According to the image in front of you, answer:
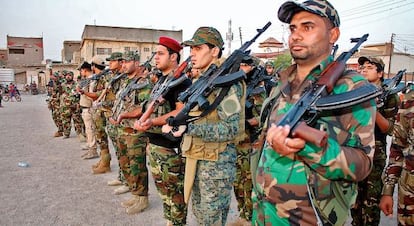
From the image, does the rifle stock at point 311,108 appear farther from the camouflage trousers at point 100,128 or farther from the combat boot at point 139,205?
the camouflage trousers at point 100,128

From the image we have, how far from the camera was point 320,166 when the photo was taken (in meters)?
1.38

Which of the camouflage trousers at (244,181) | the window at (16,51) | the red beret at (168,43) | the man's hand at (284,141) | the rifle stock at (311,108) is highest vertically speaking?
the window at (16,51)

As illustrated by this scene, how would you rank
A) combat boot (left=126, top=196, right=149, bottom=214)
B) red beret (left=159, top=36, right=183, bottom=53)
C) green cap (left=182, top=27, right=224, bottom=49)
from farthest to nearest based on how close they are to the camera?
→ combat boot (left=126, top=196, right=149, bottom=214)
red beret (left=159, top=36, right=183, bottom=53)
green cap (left=182, top=27, right=224, bottom=49)

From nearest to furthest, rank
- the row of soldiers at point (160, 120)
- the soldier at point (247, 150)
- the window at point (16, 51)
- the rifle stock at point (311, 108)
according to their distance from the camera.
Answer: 1. the rifle stock at point (311, 108)
2. the row of soldiers at point (160, 120)
3. the soldier at point (247, 150)
4. the window at point (16, 51)

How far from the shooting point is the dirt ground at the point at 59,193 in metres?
3.90

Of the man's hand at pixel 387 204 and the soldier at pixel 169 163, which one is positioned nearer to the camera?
the man's hand at pixel 387 204

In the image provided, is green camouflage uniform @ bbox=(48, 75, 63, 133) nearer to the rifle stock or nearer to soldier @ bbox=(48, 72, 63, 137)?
soldier @ bbox=(48, 72, 63, 137)

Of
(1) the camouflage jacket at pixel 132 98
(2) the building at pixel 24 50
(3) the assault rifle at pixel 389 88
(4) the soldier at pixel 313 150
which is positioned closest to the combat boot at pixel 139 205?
(1) the camouflage jacket at pixel 132 98

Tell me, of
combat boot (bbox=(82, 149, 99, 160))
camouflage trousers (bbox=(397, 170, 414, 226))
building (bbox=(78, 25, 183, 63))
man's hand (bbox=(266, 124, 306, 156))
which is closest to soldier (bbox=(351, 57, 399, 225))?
camouflage trousers (bbox=(397, 170, 414, 226))

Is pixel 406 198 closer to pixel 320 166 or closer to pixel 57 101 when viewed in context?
pixel 320 166

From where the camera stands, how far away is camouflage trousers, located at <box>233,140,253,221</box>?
3646 mm

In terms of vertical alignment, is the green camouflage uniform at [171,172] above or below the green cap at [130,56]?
below

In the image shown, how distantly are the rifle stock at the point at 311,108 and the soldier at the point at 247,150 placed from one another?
2.01 m

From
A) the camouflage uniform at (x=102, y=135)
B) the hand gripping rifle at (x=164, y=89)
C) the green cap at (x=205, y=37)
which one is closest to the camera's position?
the green cap at (x=205, y=37)
